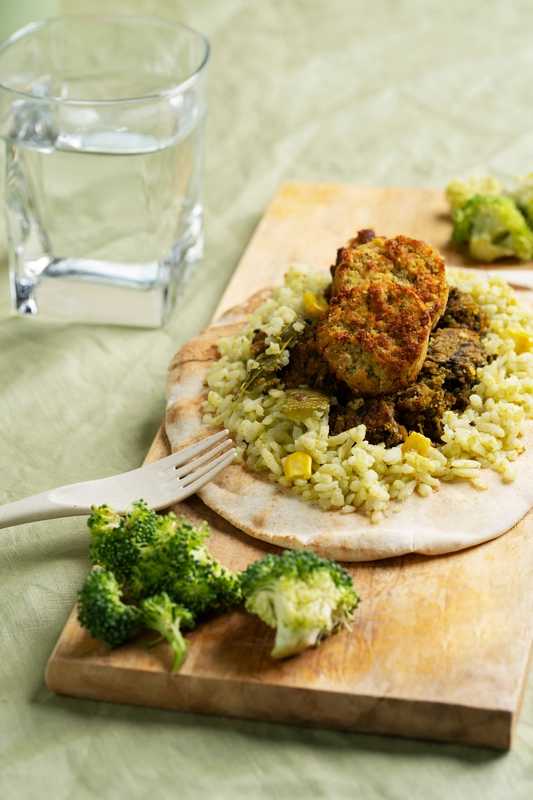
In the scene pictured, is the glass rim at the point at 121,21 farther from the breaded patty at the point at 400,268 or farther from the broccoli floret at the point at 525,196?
the broccoli floret at the point at 525,196

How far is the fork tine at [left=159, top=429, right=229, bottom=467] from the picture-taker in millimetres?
3984

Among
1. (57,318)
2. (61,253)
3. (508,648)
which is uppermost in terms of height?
(508,648)

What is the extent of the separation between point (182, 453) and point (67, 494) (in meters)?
0.51

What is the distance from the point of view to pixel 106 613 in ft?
10.5

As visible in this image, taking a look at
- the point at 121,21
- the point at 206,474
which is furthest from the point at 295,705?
the point at 121,21

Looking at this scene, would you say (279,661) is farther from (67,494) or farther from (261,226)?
(261,226)

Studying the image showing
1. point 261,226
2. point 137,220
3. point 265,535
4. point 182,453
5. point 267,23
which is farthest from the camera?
point 267,23

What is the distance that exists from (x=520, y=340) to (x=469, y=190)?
207 centimetres

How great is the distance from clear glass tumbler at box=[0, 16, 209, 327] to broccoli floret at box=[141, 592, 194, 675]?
2649mm

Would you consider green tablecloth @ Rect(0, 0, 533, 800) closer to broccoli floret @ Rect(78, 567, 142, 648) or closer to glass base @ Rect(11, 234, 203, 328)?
glass base @ Rect(11, 234, 203, 328)

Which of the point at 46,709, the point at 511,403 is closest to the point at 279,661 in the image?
the point at 46,709

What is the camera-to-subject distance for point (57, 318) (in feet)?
18.6

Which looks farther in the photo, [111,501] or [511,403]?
[511,403]

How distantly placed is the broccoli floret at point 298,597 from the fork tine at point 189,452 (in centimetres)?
81
